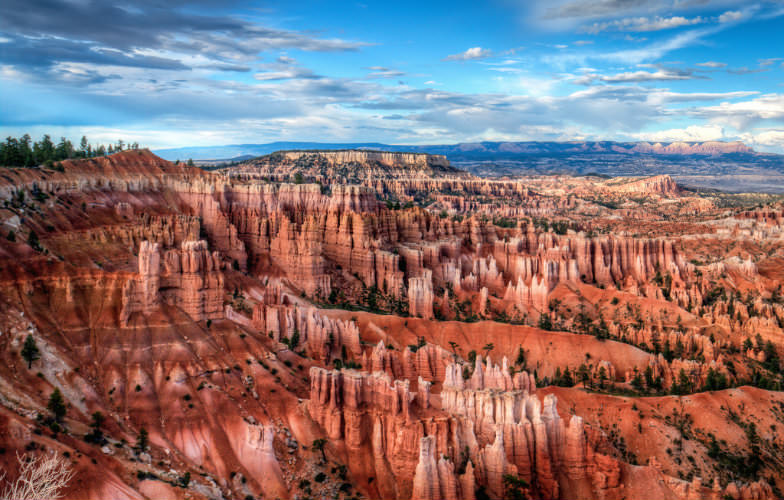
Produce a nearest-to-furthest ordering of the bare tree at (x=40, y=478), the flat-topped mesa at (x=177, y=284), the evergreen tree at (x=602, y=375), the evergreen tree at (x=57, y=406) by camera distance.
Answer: the bare tree at (x=40, y=478) < the evergreen tree at (x=57, y=406) < the flat-topped mesa at (x=177, y=284) < the evergreen tree at (x=602, y=375)

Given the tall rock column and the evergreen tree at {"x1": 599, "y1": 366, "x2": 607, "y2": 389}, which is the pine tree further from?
the evergreen tree at {"x1": 599, "y1": 366, "x2": 607, "y2": 389}

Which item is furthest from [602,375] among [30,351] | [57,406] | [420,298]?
[30,351]

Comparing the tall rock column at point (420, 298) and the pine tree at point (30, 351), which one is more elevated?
the pine tree at point (30, 351)

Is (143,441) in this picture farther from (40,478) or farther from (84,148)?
(84,148)

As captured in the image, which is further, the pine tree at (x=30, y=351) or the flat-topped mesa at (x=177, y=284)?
the flat-topped mesa at (x=177, y=284)

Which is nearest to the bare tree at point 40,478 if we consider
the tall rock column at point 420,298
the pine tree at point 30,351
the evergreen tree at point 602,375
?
the pine tree at point 30,351

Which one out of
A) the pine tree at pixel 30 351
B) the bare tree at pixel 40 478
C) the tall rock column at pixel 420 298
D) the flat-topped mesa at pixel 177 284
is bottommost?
the tall rock column at pixel 420 298

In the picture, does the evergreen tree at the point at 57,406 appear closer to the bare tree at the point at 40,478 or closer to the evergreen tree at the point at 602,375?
the bare tree at the point at 40,478
